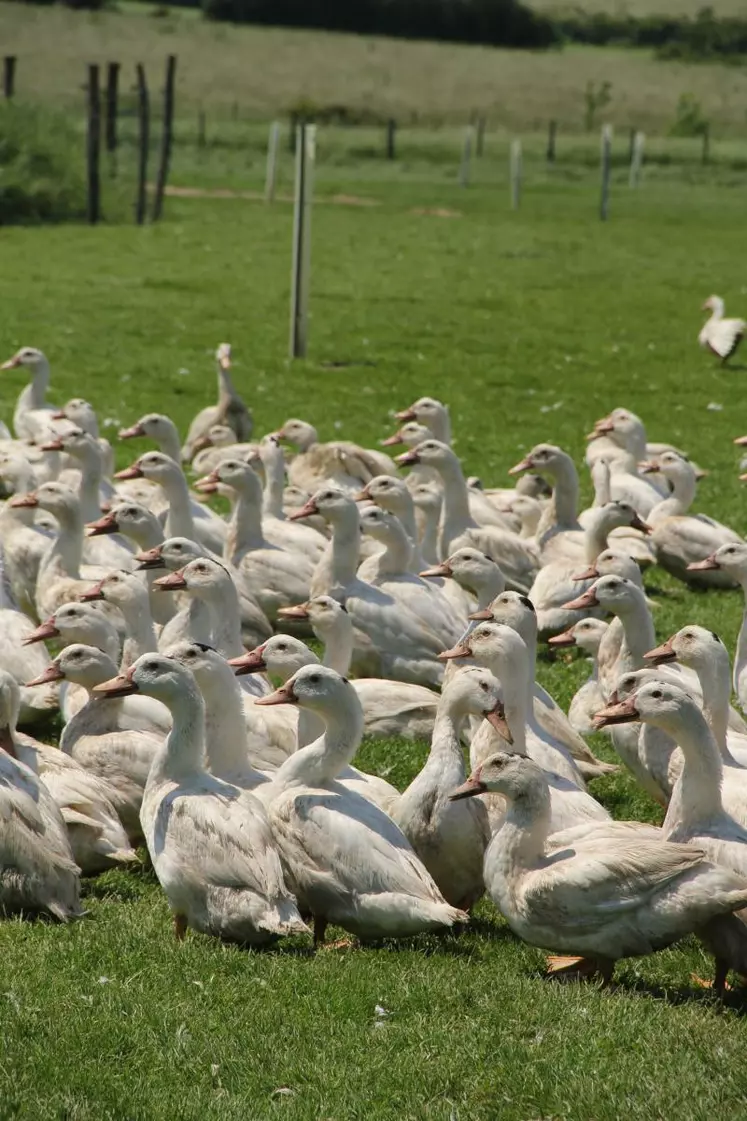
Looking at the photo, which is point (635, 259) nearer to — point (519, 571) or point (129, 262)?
point (129, 262)

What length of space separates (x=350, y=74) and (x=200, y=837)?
85.0m

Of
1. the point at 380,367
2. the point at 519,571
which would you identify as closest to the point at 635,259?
the point at 380,367

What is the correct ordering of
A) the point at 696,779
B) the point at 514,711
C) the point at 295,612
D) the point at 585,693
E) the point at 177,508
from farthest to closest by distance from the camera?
the point at 177,508
the point at 585,693
the point at 295,612
the point at 514,711
the point at 696,779

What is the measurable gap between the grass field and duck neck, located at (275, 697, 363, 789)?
2677 inches

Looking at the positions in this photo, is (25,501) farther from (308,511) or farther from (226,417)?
(226,417)

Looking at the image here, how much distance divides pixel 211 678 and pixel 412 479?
7.00m

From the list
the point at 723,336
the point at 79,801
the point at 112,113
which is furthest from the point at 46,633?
the point at 112,113

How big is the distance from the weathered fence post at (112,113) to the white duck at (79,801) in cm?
3530

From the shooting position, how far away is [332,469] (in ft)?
49.3

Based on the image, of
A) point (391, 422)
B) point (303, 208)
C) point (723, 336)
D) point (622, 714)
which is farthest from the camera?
point (723, 336)

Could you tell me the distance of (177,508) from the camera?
1266cm

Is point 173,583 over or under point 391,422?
over

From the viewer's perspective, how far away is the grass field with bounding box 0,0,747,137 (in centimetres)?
7925

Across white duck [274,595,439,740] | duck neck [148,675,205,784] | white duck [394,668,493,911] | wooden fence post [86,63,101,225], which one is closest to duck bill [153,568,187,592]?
white duck [274,595,439,740]
